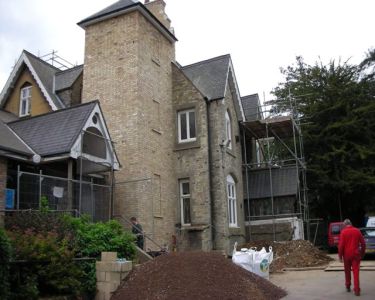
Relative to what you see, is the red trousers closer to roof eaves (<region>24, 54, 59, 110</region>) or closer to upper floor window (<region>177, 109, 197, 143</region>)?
upper floor window (<region>177, 109, 197, 143</region>)

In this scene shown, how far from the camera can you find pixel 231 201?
22.7 metres

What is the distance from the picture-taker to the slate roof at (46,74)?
857 inches

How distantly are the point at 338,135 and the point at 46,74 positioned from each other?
19.4 metres

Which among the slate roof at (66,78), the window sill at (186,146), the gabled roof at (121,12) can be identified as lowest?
the window sill at (186,146)

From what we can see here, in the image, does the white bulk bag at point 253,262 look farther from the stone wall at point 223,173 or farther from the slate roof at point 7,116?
the slate roof at point 7,116

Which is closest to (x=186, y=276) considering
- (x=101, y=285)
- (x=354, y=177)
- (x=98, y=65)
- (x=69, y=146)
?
(x=101, y=285)

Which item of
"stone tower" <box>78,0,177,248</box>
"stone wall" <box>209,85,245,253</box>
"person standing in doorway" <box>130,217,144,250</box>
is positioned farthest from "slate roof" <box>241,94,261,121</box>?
"person standing in doorway" <box>130,217,144,250</box>

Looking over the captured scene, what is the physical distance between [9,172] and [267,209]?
1470cm

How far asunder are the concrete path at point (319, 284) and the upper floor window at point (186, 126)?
791 cm

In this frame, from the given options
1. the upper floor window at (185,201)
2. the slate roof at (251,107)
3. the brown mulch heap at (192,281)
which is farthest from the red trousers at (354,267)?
the slate roof at (251,107)

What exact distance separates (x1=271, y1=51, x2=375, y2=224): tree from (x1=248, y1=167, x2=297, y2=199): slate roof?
16.8 feet

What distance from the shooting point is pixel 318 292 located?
1169 cm

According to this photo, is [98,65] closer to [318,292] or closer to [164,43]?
[164,43]

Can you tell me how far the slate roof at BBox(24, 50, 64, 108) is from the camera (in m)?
21.8
